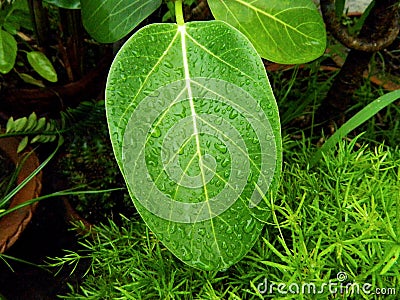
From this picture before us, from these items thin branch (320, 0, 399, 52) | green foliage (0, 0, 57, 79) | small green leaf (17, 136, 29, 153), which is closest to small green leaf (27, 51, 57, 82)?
green foliage (0, 0, 57, 79)

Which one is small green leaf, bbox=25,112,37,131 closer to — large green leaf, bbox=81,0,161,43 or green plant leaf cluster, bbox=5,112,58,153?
green plant leaf cluster, bbox=5,112,58,153

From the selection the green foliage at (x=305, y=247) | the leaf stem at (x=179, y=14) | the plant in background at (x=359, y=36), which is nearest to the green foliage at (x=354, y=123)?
the green foliage at (x=305, y=247)

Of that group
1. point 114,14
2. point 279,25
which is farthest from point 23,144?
point 279,25

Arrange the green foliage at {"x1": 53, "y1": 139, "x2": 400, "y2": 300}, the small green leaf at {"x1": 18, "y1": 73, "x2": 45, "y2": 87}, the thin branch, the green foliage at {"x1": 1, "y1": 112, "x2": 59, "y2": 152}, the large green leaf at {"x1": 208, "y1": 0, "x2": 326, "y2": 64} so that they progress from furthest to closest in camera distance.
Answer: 1. the small green leaf at {"x1": 18, "y1": 73, "x2": 45, "y2": 87}
2. the green foliage at {"x1": 1, "y1": 112, "x2": 59, "y2": 152}
3. the thin branch
4. the large green leaf at {"x1": 208, "y1": 0, "x2": 326, "y2": 64}
5. the green foliage at {"x1": 53, "y1": 139, "x2": 400, "y2": 300}

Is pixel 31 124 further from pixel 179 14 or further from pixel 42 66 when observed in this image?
pixel 179 14

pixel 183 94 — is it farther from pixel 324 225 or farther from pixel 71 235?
pixel 71 235
